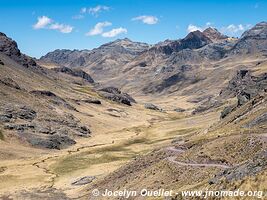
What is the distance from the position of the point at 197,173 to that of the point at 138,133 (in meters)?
133

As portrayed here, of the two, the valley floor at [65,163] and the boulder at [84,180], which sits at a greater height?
the boulder at [84,180]

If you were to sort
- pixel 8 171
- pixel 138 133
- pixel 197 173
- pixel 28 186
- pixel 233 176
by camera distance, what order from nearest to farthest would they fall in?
pixel 233 176
pixel 197 173
pixel 28 186
pixel 8 171
pixel 138 133

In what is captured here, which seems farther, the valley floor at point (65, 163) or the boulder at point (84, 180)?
the boulder at point (84, 180)

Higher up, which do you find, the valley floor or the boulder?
the boulder

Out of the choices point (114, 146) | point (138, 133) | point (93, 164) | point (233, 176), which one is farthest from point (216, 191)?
point (138, 133)

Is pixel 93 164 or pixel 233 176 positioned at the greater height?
pixel 233 176

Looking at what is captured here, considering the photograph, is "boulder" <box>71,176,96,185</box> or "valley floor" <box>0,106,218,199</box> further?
"boulder" <box>71,176,96,185</box>

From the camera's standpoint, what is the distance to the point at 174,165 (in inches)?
2490

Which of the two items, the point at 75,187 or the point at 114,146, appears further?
the point at 114,146

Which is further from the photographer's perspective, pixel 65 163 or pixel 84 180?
pixel 65 163

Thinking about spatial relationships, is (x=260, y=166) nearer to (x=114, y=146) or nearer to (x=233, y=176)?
(x=233, y=176)

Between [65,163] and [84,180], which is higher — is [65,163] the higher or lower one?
the lower one

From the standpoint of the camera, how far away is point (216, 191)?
4225cm

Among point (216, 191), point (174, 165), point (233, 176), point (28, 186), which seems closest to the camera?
point (216, 191)
